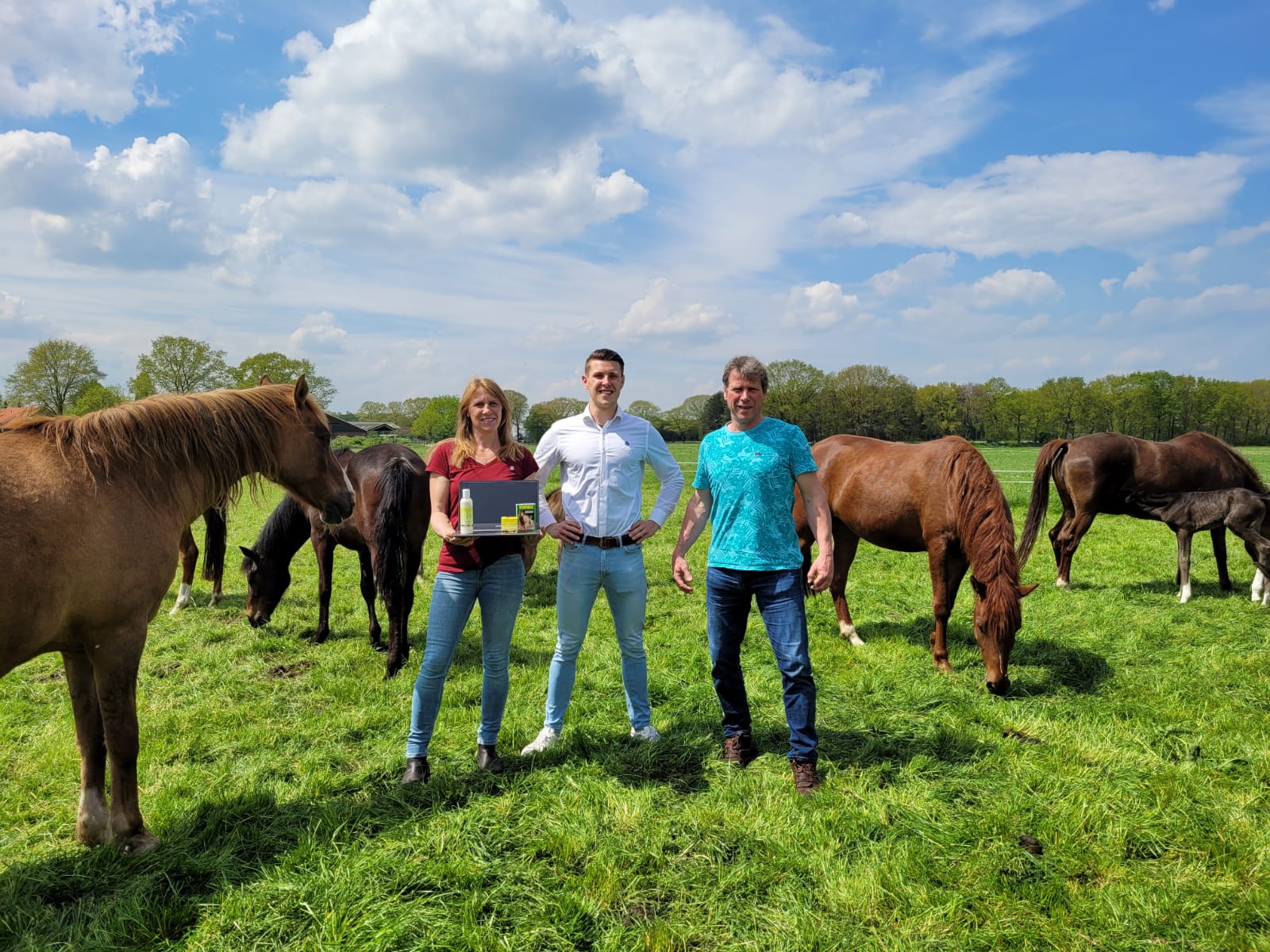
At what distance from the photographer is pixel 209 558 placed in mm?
7488

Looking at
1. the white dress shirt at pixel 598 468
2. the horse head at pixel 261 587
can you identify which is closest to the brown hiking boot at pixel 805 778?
the white dress shirt at pixel 598 468

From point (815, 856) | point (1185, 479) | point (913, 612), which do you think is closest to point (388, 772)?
point (815, 856)

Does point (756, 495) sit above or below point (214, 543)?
Result: above

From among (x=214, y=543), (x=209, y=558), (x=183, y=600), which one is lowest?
(x=183, y=600)

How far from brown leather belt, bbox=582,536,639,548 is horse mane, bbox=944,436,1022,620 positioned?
3143mm

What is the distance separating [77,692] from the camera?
310 cm

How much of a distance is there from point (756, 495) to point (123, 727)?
335 centimetres

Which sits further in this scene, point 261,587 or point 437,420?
point 437,420

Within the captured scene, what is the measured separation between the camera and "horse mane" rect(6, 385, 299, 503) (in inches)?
120

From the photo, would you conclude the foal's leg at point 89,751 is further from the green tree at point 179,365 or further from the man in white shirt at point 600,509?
the green tree at point 179,365

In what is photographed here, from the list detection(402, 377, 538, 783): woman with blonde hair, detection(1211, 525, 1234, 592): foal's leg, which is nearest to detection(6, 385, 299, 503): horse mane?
detection(402, 377, 538, 783): woman with blonde hair

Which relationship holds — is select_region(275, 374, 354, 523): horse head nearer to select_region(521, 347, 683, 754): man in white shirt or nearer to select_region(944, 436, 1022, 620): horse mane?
select_region(521, 347, 683, 754): man in white shirt

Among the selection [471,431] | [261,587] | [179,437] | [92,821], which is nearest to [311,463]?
[179,437]

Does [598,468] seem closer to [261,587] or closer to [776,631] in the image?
[776,631]
